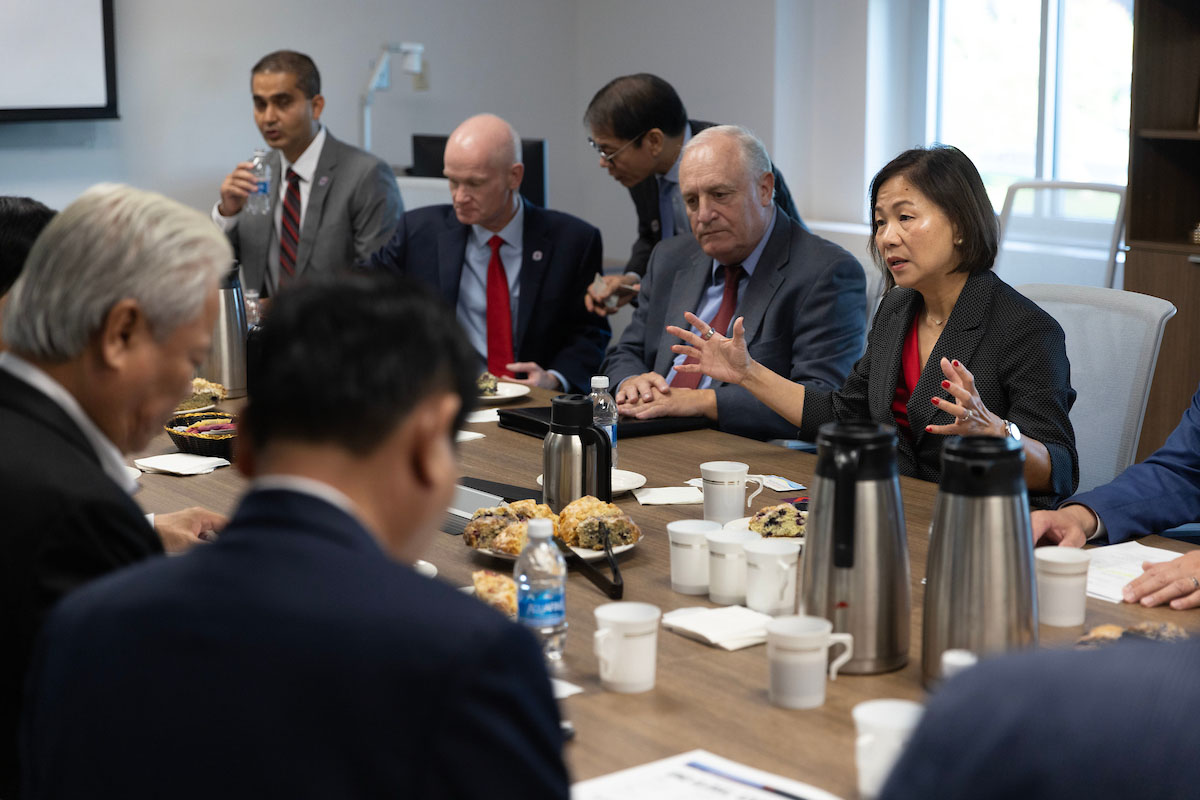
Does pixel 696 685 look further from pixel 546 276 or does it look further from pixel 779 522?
pixel 546 276

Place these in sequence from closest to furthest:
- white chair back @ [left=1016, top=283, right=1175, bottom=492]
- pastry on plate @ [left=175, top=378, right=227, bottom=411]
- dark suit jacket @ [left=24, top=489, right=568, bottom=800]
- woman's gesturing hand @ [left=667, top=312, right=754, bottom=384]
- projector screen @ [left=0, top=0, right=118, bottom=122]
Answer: dark suit jacket @ [left=24, top=489, right=568, bottom=800], white chair back @ [left=1016, top=283, right=1175, bottom=492], woman's gesturing hand @ [left=667, top=312, right=754, bottom=384], pastry on plate @ [left=175, top=378, right=227, bottom=411], projector screen @ [left=0, top=0, right=118, bottom=122]

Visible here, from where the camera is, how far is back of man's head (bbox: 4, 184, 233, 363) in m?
1.27

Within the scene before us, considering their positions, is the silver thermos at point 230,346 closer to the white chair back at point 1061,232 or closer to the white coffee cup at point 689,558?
the white coffee cup at point 689,558

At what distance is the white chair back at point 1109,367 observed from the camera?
105 inches

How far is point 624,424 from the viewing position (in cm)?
281

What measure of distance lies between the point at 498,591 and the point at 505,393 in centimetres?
165

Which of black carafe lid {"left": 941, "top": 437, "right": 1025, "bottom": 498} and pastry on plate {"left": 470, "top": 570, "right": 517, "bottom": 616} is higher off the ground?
black carafe lid {"left": 941, "top": 437, "right": 1025, "bottom": 498}

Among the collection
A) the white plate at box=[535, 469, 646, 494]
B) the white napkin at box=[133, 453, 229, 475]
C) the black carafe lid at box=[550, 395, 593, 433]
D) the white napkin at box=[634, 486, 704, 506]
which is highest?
the black carafe lid at box=[550, 395, 593, 433]

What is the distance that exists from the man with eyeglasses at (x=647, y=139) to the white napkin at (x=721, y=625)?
2.40 m

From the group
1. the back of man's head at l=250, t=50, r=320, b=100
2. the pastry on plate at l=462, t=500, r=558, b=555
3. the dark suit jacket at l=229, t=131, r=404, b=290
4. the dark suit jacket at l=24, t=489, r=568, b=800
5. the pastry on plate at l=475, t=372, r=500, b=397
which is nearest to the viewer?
the dark suit jacket at l=24, t=489, r=568, b=800

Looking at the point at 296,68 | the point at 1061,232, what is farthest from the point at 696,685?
the point at 296,68

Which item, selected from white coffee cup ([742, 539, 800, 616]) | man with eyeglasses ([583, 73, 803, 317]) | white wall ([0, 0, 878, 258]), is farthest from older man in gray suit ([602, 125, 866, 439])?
white wall ([0, 0, 878, 258])

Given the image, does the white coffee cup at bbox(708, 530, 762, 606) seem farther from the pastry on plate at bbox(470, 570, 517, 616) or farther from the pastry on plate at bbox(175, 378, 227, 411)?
the pastry on plate at bbox(175, 378, 227, 411)

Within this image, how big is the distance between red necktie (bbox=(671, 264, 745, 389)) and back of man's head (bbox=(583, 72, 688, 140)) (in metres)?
0.99
